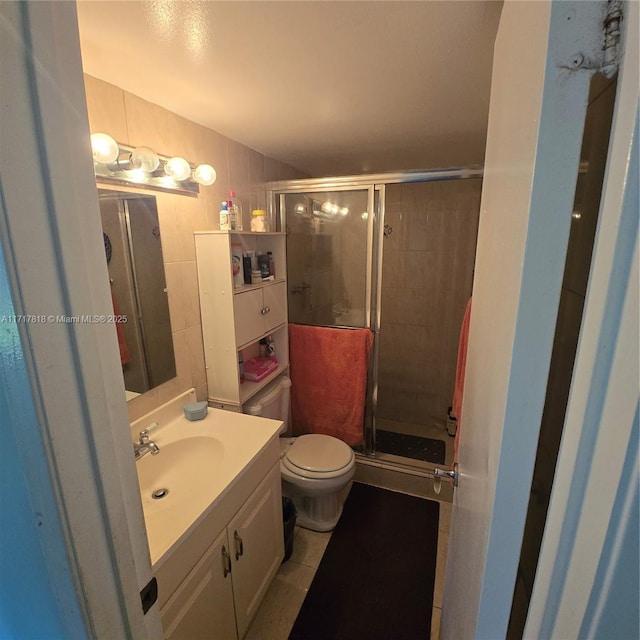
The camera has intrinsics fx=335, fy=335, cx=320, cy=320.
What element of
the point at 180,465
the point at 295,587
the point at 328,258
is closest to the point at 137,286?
the point at 180,465

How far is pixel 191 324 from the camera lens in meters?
1.61

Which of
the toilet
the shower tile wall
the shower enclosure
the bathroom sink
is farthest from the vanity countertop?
the shower tile wall

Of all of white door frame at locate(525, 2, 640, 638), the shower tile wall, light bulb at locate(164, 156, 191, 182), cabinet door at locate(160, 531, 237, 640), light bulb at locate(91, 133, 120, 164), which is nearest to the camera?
white door frame at locate(525, 2, 640, 638)

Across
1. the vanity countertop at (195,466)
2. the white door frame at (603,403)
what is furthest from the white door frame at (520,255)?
the vanity countertop at (195,466)

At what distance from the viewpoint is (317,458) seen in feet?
6.14

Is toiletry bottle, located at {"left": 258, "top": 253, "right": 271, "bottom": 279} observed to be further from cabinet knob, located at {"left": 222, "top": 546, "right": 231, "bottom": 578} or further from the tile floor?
the tile floor

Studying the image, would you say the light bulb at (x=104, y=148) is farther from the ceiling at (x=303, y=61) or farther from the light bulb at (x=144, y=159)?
the ceiling at (x=303, y=61)

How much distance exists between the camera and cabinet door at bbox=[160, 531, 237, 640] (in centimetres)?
95

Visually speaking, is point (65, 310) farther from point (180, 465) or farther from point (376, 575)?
point (376, 575)

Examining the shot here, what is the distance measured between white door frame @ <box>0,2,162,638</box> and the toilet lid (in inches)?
50.6

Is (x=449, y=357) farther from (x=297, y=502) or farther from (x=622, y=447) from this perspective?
(x=622, y=447)

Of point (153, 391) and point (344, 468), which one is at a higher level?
point (153, 391)

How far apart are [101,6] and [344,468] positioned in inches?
77.1

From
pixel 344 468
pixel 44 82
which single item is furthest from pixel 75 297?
pixel 344 468
